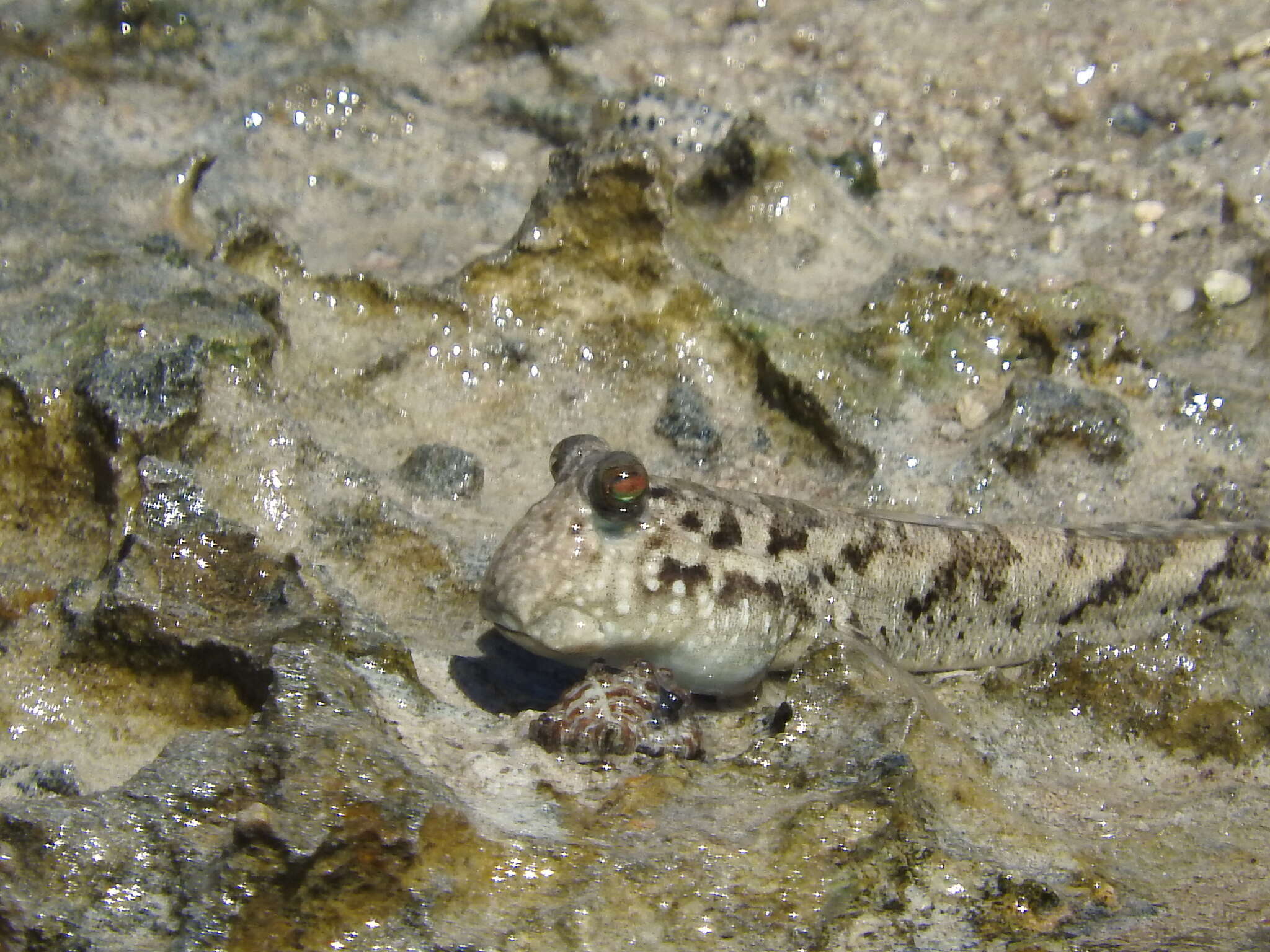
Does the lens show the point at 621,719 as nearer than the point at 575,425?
Yes

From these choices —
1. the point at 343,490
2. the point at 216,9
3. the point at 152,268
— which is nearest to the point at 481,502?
the point at 343,490

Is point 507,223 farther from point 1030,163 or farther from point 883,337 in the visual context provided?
point 1030,163

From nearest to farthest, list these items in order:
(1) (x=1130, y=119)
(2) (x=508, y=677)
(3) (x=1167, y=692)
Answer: (2) (x=508, y=677) → (3) (x=1167, y=692) → (1) (x=1130, y=119)

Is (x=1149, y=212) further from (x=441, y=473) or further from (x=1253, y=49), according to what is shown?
(x=441, y=473)

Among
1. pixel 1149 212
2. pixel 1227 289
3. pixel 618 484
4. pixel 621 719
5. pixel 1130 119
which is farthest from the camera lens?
pixel 1130 119

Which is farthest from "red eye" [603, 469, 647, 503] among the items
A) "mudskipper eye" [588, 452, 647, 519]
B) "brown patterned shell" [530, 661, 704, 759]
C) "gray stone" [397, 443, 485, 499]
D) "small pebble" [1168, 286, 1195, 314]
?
"small pebble" [1168, 286, 1195, 314]

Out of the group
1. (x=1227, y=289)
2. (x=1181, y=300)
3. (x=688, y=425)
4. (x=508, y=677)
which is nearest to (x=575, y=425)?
(x=688, y=425)

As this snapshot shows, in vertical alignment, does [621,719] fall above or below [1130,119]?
below
